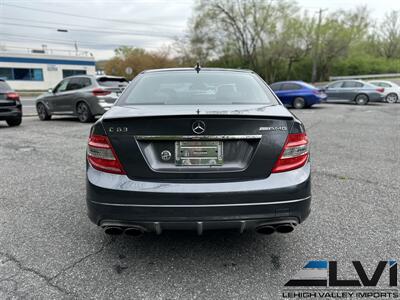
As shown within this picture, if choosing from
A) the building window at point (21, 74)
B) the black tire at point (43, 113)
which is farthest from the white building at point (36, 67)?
the black tire at point (43, 113)

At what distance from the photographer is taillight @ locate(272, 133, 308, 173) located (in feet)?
7.59

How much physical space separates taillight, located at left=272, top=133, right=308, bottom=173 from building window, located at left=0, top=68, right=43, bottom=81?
45139mm

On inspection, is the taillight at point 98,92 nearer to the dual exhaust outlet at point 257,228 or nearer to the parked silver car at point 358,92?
the dual exhaust outlet at point 257,228

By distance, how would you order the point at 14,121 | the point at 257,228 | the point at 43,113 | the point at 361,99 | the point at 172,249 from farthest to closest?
the point at 361,99 → the point at 43,113 → the point at 14,121 → the point at 172,249 → the point at 257,228

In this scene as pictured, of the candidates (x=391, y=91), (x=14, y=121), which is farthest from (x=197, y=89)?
(x=391, y=91)

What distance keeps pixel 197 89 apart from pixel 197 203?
4.54 ft

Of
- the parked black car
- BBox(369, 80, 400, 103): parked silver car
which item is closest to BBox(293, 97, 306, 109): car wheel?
BBox(369, 80, 400, 103): parked silver car

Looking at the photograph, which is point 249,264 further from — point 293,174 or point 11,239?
point 11,239

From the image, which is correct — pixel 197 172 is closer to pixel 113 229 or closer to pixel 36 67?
pixel 113 229

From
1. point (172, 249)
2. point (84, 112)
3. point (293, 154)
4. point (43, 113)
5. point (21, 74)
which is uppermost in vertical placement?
point (21, 74)

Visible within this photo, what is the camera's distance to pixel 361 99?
19.0 meters

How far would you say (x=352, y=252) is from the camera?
2.72 metres

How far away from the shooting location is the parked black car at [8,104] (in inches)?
383

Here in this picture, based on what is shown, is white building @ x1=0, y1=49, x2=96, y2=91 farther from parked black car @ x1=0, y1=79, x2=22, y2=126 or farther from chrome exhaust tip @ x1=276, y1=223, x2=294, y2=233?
chrome exhaust tip @ x1=276, y1=223, x2=294, y2=233
